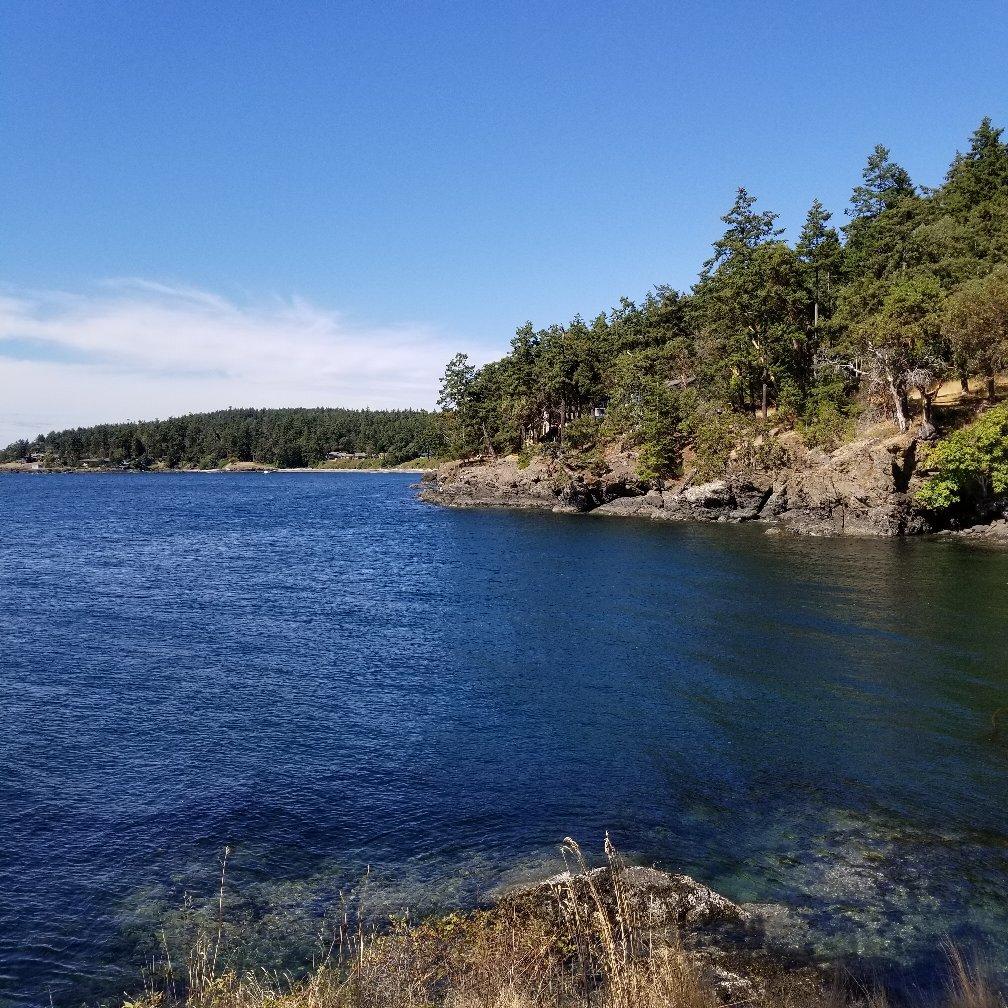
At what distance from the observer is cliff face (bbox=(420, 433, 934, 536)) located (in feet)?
224

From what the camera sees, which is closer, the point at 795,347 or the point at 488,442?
the point at 795,347

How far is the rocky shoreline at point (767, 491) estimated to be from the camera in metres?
67.7

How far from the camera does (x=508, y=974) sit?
39.0ft

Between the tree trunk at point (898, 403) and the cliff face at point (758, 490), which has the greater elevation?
the tree trunk at point (898, 403)

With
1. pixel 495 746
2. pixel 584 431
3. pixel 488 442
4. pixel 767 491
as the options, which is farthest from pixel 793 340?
pixel 495 746

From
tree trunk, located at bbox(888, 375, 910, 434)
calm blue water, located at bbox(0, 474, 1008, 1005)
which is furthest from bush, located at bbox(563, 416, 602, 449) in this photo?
calm blue water, located at bbox(0, 474, 1008, 1005)

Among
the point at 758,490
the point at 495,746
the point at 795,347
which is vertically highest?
the point at 795,347

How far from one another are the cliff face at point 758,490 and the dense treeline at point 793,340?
12.0 feet

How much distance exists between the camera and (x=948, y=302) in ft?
212

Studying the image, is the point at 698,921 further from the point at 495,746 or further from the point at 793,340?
the point at 793,340

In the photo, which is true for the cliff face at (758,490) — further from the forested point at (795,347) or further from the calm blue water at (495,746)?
the calm blue water at (495,746)

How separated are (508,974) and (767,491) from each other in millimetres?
77839

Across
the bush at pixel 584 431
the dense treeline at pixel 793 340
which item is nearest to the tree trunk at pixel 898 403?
the dense treeline at pixel 793 340

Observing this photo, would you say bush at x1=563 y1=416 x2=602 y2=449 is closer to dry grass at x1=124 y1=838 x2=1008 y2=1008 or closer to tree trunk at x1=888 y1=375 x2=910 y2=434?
tree trunk at x1=888 y1=375 x2=910 y2=434
